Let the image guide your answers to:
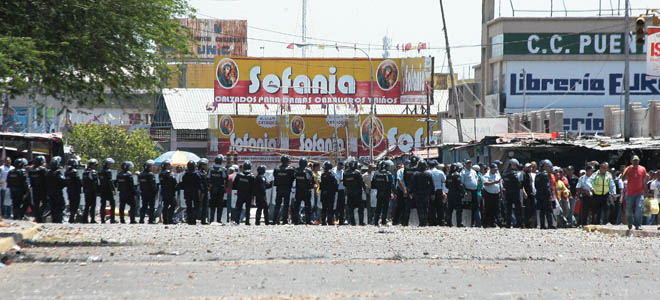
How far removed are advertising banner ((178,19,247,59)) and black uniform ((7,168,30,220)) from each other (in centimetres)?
8854

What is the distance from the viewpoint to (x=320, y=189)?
2377 cm

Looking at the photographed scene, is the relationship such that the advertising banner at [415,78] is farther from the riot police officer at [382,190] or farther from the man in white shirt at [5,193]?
the man in white shirt at [5,193]

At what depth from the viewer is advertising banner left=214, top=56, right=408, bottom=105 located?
77.1m

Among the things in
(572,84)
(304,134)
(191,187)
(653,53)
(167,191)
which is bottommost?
(167,191)

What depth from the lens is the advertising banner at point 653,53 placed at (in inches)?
1247

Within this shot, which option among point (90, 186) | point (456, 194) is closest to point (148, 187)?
point (90, 186)

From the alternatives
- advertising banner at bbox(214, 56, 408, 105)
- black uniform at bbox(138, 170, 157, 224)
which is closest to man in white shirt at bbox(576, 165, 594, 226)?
black uniform at bbox(138, 170, 157, 224)

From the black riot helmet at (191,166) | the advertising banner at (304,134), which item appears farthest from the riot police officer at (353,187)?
the advertising banner at (304,134)

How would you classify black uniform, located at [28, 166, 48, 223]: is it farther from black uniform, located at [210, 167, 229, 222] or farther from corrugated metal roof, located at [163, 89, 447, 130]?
corrugated metal roof, located at [163, 89, 447, 130]

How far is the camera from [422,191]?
75.1 ft

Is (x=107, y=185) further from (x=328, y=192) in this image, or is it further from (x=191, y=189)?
(x=328, y=192)

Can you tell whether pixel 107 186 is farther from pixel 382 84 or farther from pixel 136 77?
pixel 382 84

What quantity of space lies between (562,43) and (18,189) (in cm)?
5484

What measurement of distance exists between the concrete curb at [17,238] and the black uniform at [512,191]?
10757 millimetres
